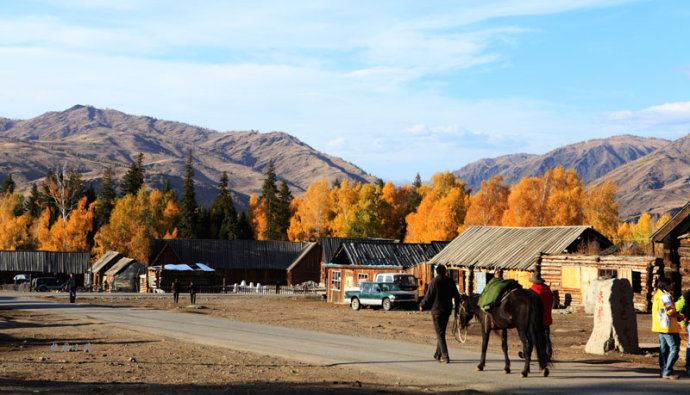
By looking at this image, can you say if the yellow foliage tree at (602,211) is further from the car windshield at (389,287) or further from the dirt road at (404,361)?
the dirt road at (404,361)

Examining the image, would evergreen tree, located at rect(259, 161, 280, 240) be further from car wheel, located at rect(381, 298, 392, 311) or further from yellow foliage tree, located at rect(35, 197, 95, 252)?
car wheel, located at rect(381, 298, 392, 311)

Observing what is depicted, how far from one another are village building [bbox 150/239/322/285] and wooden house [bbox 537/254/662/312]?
178 ft

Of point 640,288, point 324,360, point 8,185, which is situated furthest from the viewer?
point 8,185

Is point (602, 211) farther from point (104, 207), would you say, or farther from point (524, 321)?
point (524, 321)

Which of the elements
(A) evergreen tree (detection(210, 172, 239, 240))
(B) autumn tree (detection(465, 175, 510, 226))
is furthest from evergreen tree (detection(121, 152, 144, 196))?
(B) autumn tree (detection(465, 175, 510, 226))

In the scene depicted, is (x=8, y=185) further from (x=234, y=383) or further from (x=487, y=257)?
(x=234, y=383)

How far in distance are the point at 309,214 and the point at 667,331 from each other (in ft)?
393

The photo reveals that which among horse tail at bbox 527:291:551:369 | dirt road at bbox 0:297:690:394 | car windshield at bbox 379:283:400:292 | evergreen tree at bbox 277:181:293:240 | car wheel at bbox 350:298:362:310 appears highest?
evergreen tree at bbox 277:181:293:240

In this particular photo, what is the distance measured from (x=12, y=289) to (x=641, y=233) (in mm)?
83103

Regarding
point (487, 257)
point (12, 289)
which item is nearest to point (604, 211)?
point (487, 257)

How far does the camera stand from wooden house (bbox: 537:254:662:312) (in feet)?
145

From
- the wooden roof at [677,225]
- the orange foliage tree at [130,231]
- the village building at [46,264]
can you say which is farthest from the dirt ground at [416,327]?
the orange foliage tree at [130,231]

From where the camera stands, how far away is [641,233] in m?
120

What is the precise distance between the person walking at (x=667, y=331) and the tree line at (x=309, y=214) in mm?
84522
